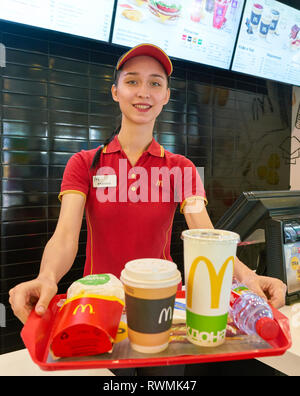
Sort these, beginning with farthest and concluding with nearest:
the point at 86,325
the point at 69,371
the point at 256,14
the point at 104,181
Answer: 1. the point at 256,14
2. the point at 104,181
3. the point at 69,371
4. the point at 86,325

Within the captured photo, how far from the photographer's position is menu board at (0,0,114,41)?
1.85 metres

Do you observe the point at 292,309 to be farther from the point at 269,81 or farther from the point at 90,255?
the point at 269,81

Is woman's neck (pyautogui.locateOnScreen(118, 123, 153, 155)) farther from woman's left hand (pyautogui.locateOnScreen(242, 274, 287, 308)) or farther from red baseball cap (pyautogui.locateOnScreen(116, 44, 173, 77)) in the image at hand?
woman's left hand (pyautogui.locateOnScreen(242, 274, 287, 308))

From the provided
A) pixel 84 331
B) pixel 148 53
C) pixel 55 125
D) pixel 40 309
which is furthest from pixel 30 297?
pixel 55 125

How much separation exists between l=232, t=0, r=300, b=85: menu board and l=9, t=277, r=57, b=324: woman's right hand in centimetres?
269

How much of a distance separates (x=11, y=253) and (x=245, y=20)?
8.94 ft

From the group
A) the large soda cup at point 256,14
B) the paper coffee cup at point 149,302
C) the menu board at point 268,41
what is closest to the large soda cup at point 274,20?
the menu board at point 268,41

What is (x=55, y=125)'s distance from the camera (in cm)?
221

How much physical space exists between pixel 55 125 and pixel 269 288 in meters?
1.88

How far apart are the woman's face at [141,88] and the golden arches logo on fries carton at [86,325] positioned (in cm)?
83

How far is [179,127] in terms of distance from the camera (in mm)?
2736

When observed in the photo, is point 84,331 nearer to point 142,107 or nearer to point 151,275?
point 151,275

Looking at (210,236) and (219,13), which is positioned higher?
(219,13)

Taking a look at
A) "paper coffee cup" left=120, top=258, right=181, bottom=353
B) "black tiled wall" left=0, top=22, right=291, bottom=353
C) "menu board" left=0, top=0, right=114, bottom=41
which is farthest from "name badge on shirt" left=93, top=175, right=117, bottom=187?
→ "menu board" left=0, top=0, right=114, bottom=41
